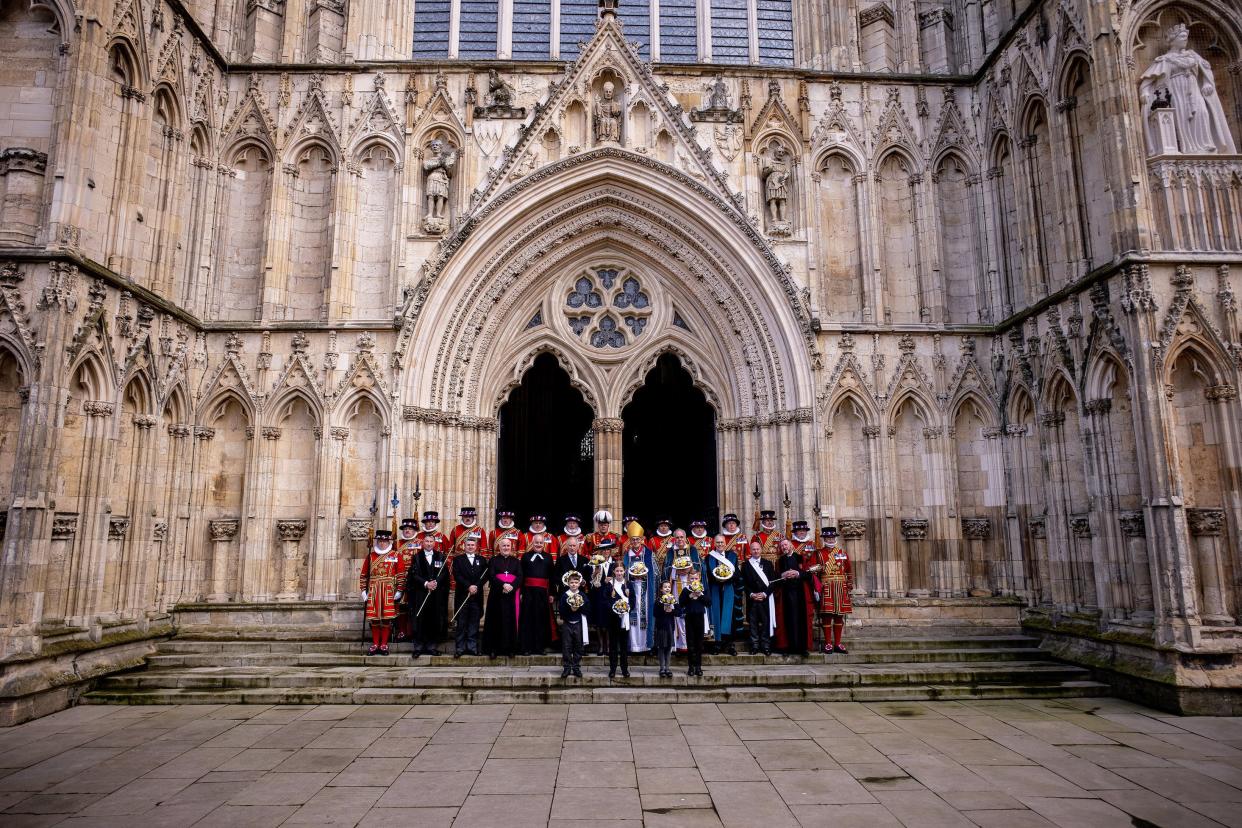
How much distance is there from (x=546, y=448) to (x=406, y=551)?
1025 cm

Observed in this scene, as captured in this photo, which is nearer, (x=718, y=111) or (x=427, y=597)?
(x=427, y=597)

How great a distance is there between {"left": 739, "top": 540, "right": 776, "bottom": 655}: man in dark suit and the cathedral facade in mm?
2707

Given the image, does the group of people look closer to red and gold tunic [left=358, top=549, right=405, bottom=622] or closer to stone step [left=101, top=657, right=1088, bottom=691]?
red and gold tunic [left=358, top=549, right=405, bottom=622]

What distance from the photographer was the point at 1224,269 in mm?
10430

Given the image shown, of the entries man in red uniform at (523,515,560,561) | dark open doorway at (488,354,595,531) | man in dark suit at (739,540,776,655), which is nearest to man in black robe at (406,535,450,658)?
man in red uniform at (523,515,560,561)

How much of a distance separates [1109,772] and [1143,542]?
4352 mm

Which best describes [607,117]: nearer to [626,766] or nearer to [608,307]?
[608,307]

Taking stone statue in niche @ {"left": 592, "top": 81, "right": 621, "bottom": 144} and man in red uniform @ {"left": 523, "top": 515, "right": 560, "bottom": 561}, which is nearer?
man in red uniform @ {"left": 523, "top": 515, "right": 560, "bottom": 561}

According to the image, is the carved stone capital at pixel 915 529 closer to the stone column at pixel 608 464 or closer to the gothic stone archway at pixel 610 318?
Result: the gothic stone archway at pixel 610 318

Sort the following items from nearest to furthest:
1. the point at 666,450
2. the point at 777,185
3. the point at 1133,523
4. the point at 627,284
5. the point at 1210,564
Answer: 1. the point at 1210,564
2. the point at 1133,523
3. the point at 777,185
4. the point at 627,284
5. the point at 666,450

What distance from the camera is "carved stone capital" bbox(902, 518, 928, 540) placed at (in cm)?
1415

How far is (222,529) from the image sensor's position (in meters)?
13.7

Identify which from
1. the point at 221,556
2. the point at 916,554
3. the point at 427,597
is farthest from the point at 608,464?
the point at 221,556

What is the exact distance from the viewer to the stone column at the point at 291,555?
45.1 ft
